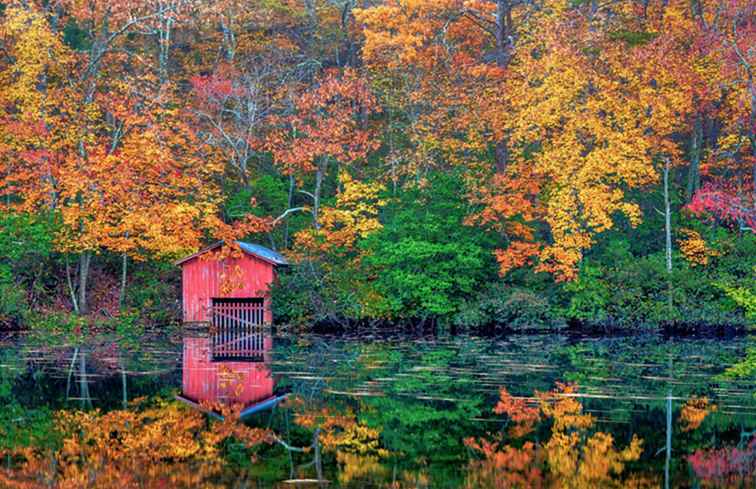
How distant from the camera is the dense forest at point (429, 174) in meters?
35.5

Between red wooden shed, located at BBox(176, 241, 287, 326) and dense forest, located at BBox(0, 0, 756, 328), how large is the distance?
0.71m

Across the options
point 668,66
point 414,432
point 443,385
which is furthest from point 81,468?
point 668,66

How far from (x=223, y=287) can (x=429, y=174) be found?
28.1ft

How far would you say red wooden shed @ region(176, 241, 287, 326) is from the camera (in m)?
36.1

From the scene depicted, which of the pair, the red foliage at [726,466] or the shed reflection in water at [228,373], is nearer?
the red foliage at [726,466]

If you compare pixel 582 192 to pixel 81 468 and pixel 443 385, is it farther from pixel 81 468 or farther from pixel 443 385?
pixel 81 468

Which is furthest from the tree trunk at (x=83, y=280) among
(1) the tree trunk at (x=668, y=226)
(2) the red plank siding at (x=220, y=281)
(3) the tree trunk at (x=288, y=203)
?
(1) the tree trunk at (x=668, y=226)

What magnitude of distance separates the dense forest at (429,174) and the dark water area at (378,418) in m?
7.80

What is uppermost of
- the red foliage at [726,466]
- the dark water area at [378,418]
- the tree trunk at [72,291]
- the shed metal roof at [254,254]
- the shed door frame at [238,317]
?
the shed metal roof at [254,254]

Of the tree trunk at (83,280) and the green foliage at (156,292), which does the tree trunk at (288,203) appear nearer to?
the green foliage at (156,292)

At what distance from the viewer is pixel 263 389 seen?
19984 mm

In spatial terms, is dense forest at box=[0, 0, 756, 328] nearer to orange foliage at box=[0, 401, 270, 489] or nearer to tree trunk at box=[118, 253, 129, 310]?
tree trunk at box=[118, 253, 129, 310]

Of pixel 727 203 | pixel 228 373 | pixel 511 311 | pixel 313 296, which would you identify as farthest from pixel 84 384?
pixel 727 203

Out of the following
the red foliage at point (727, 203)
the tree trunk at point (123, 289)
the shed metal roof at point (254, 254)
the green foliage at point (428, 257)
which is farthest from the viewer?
the tree trunk at point (123, 289)
